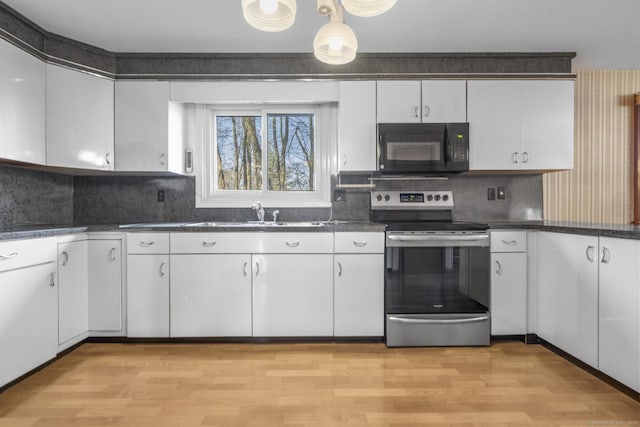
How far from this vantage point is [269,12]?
1457mm

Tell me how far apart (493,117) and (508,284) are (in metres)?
1.30

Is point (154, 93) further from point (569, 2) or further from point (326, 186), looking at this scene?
point (569, 2)

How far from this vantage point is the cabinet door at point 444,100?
3.06 metres

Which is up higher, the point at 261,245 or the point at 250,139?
the point at 250,139

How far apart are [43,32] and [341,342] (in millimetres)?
3025

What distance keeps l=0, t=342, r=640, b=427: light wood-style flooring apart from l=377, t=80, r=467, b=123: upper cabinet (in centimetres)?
175

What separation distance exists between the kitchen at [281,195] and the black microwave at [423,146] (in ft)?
0.32

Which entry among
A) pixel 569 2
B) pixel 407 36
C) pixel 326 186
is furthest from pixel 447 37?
pixel 326 186

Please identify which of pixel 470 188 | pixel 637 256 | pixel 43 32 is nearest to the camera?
pixel 637 256

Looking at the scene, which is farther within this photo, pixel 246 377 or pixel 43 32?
pixel 43 32


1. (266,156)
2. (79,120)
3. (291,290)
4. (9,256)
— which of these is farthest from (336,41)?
(79,120)

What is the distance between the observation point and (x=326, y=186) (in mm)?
3428

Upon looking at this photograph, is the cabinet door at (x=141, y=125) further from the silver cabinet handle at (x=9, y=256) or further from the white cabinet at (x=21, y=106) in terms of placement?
the silver cabinet handle at (x=9, y=256)

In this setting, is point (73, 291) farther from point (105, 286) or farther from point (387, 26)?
point (387, 26)
